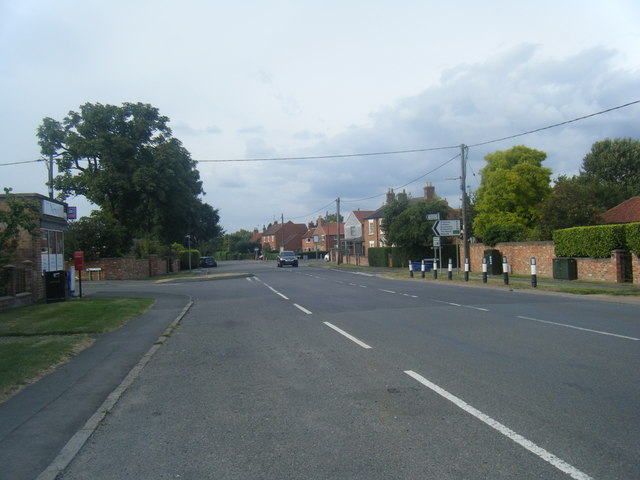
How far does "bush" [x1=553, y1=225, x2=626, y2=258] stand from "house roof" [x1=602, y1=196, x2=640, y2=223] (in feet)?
41.1

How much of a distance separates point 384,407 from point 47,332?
28.8 feet

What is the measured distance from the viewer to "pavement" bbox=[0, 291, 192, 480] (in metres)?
4.45

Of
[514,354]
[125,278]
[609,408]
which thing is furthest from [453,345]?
[125,278]

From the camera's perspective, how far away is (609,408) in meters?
5.25

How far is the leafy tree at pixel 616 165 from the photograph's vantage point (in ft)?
172

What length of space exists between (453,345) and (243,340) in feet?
13.2

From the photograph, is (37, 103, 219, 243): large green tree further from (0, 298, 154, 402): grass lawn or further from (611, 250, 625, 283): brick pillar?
(611, 250, 625, 283): brick pillar

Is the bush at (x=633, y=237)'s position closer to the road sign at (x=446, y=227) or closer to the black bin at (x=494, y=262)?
the road sign at (x=446, y=227)

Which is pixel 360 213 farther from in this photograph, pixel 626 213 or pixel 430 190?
pixel 626 213

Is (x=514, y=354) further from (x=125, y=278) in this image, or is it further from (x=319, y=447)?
(x=125, y=278)

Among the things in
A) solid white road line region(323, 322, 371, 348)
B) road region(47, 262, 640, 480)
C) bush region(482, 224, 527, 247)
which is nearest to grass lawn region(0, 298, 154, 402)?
road region(47, 262, 640, 480)

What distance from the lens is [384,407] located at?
218 inches

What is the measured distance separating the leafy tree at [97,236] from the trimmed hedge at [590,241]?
95.5 feet

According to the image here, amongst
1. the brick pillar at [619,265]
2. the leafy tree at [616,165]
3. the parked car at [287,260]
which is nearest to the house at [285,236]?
the parked car at [287,260]
